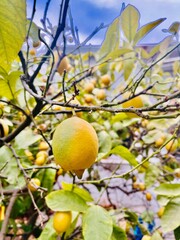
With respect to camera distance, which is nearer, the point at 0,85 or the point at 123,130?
the point at 0,85

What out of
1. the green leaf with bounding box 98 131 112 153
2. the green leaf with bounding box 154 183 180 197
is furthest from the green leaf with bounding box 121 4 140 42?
the green leaf with bounding box 154 183 180 197

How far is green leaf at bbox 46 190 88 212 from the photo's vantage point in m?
0.57

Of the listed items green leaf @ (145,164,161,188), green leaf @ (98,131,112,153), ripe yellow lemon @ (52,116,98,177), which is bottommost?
green leaf @ (145,164,161,188)

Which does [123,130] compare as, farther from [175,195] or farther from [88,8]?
[88,8]

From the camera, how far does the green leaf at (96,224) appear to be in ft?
1.70

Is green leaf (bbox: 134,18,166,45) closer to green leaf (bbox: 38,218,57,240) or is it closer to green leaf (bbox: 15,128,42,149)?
green leaf (bbox: 15,128,42,149)

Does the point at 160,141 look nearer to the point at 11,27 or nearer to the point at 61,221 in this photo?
the point at 61,221

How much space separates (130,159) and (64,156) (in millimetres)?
294

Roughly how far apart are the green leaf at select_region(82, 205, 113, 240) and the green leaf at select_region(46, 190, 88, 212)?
0.06 ft

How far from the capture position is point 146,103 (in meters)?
1.33

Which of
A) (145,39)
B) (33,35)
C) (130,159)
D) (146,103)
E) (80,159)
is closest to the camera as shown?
(80,159)

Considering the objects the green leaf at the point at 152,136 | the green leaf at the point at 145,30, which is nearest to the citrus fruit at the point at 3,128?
the green leaf at the point at 145,30

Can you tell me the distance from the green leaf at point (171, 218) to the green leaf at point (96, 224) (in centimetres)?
11

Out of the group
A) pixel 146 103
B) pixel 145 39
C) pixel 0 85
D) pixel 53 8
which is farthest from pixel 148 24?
pixel 146 103
